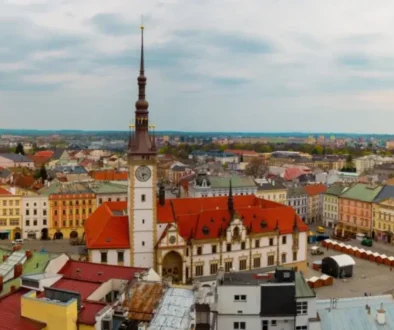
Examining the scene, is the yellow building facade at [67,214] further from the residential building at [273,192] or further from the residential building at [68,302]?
the residential building at [68,302]

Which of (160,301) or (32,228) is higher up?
(160,301)

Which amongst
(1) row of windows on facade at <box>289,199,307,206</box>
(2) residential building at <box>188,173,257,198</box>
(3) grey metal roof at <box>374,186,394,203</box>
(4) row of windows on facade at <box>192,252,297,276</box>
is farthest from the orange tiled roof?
(1) row of windows on facade at <box>289,199,307,206</box>

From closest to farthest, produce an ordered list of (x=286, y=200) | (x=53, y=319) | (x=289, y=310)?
(x=53, y=319)
(x=289, y=310)
(x=286, y=200)

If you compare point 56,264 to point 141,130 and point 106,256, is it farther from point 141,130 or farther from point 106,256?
point 141,130

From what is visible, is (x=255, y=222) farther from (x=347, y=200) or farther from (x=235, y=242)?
(x=347, y=200)

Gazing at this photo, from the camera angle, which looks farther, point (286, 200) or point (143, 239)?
point (286, 200)

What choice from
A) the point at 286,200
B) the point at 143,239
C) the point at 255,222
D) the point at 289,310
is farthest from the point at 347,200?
the point at 289,310

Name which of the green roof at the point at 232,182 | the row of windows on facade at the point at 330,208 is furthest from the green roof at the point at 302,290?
the row of windows on facade at the point at 330,208

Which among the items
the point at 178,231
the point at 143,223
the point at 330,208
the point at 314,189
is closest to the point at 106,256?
the point at 143,223
